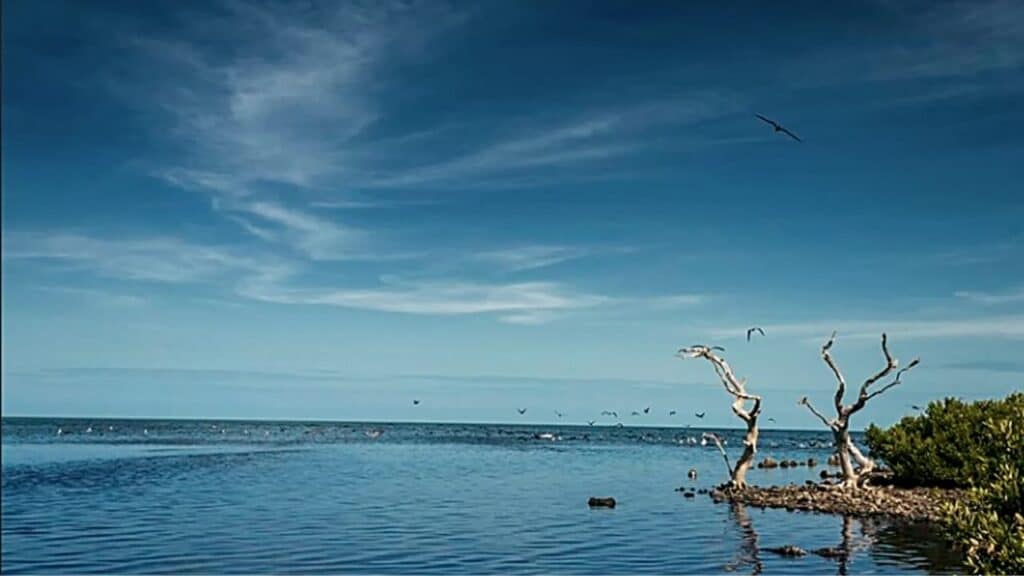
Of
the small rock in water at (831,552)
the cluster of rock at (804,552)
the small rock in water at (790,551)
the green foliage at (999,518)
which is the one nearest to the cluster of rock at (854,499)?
the small rock in water at (831,552)

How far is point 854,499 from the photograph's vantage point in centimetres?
4250

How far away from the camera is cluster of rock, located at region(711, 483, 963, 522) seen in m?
39.7

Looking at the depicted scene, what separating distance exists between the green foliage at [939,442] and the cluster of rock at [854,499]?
3.35 ft

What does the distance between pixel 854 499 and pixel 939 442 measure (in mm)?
6013

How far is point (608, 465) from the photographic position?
79688mm

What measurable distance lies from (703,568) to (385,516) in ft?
54.3

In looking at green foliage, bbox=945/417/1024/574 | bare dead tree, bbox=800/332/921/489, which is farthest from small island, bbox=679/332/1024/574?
green foliage, bbox=945/417/1024/574

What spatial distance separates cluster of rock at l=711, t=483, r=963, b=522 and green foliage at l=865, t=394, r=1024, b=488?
3.35 ft

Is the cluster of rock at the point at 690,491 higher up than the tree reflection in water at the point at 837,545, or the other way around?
the cluster of rock at the point at 690,491

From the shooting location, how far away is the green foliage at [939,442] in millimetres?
44094

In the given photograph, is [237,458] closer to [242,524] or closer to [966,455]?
[242,524]

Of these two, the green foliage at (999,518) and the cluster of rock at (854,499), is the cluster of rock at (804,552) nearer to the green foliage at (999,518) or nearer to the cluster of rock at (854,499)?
the cluster of rock at (854,499)

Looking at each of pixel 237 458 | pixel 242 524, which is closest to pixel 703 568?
pixel 242 524

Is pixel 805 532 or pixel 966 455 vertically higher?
pixel 966 455
